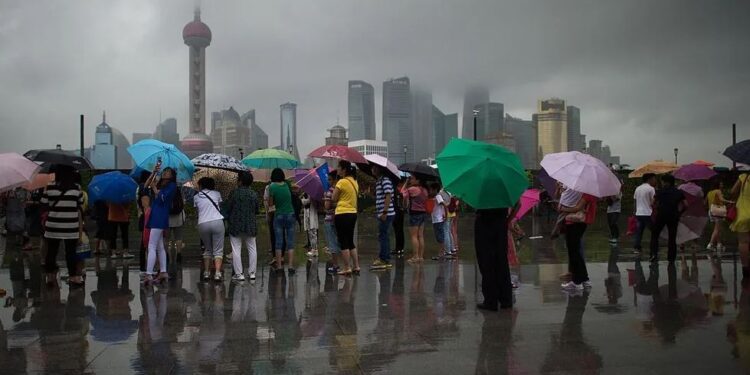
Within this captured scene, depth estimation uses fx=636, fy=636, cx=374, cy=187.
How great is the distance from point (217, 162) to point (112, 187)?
8.17 feet

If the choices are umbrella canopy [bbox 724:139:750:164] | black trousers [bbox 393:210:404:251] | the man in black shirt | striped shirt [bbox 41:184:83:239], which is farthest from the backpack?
umbrella canopy [bbox 724:139:750:164]

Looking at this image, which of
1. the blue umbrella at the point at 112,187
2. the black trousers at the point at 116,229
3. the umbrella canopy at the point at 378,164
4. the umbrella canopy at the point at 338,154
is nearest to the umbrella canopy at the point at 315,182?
the umbrella canopy at the point at 338,154

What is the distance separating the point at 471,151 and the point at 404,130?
2926 inches

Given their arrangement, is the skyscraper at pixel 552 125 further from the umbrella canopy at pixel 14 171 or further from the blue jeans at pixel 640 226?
the umbrella canopy at pixel 14 171

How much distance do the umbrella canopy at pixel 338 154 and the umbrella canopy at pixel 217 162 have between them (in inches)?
46.5

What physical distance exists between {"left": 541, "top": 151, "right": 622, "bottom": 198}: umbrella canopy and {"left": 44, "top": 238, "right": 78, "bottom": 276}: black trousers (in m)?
6.15

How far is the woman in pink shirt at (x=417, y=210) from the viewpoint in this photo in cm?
1066

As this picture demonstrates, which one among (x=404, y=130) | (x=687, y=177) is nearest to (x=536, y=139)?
(x=404, y=130)

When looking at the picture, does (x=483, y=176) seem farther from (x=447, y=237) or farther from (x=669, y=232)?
(x=669, y=232)

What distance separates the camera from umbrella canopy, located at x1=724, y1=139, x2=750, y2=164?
26.4 ft

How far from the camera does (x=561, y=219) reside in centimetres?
811

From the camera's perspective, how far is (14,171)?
7758 mm

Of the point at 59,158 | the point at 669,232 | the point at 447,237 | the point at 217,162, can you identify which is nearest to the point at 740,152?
the point at 669,232

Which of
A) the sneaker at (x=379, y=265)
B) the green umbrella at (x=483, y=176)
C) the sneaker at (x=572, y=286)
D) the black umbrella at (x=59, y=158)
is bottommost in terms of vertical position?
the sneaker at (x=572, y=286)
